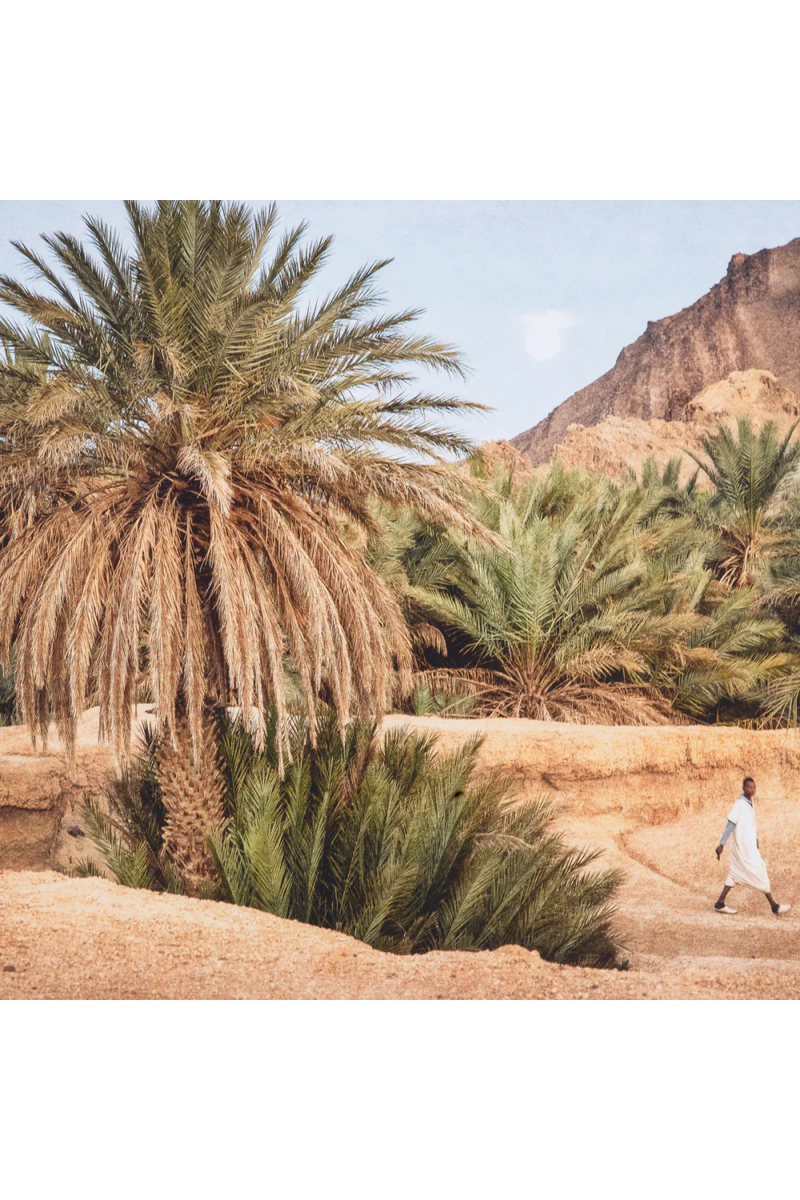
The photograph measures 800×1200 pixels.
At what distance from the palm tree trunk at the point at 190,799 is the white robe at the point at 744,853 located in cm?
370

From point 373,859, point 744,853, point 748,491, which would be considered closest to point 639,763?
point 744,853

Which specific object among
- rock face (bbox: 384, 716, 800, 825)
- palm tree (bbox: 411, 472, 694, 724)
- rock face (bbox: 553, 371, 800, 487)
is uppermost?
rock face (bbox: 553, 371, 800, 487)

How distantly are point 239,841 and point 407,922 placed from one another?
1.17 metres

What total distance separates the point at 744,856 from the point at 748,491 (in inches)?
324

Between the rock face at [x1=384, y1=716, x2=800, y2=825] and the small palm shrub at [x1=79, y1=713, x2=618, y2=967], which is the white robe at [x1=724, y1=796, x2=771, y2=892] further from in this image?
the rock face at [x1=384, y1=716, x2=800, y2=825]

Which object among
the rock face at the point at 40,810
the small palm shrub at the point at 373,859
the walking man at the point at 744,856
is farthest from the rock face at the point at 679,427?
the rock face at the point at 40,810

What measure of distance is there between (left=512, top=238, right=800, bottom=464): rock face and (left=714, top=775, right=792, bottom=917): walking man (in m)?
4.61

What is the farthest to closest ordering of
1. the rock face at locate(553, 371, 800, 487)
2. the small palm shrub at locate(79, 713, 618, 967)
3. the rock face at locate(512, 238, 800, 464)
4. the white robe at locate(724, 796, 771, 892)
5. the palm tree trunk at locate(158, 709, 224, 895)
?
the rock face at locate(553, 371, 800, 487), the rock face at locate(512, 238, 800, 464), the white robe at locate(724, 796, 771, 892), the palm tree trunk at locate(158, 709, 224, 895), the small palm shrub at locate(79, 713, 618, 967)

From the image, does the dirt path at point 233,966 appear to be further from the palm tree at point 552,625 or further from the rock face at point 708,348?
the rock face at point 708,348

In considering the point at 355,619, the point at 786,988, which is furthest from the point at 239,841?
the point at 786,988

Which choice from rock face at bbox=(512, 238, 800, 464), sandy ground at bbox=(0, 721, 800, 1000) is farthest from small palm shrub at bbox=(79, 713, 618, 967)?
rock face at bbox=(512, 238, 800, 464)

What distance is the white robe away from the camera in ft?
21.8

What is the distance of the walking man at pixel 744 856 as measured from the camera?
21.8 feet
